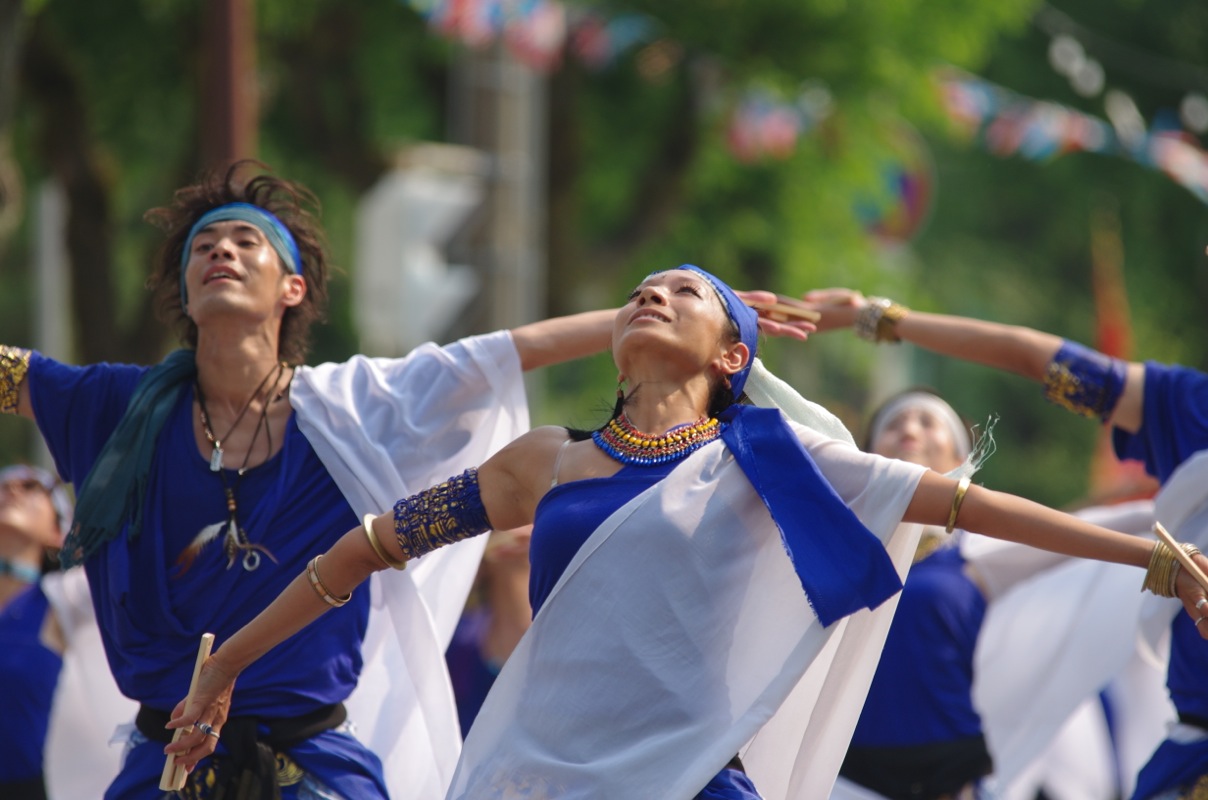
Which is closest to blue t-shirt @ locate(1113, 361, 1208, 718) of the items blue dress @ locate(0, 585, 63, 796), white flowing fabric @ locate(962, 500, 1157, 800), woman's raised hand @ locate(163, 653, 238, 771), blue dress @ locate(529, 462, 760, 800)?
white flowing fabric @ locate(962, 500, 1157, 800)

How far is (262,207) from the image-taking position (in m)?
4.46

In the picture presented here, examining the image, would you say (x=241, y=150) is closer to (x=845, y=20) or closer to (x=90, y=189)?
(x=90, y=189)

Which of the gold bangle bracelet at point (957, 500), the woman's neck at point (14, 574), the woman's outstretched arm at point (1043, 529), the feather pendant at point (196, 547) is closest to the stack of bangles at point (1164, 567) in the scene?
the woman's outstretched arm at point (1043, 529)

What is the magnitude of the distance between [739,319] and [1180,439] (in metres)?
1.72

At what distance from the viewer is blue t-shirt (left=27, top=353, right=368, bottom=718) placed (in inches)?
157

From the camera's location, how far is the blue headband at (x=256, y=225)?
4.33 metres

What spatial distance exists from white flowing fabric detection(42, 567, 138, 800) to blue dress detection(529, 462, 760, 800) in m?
Answer: 2.46

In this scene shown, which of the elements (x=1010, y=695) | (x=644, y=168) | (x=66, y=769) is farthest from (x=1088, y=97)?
(x=66, y=769)

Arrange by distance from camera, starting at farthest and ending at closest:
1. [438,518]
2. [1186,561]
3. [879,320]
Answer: [879,320] → [438,518] → [1186,561]

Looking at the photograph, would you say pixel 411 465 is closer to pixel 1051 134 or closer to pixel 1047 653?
pixel 1047 653

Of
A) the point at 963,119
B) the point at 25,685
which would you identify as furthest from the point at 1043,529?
the point at 963,119

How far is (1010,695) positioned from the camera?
6633 millimetres

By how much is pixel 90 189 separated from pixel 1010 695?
6.48 m

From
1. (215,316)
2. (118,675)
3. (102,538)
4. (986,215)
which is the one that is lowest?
(986,215)
